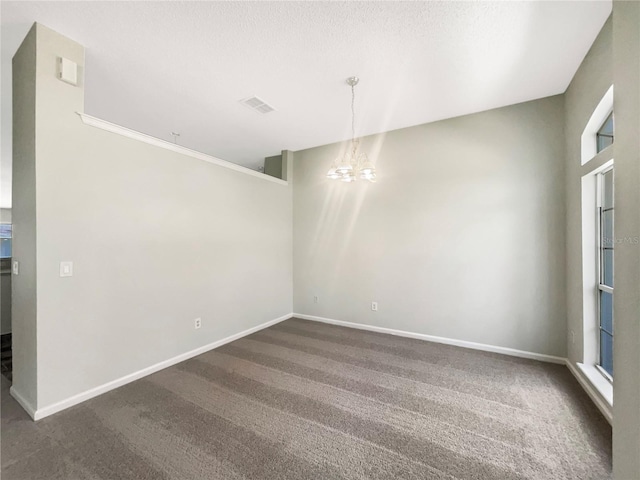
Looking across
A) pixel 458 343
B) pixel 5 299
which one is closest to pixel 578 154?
pixel 458 343

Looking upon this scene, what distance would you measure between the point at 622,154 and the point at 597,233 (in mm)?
1955

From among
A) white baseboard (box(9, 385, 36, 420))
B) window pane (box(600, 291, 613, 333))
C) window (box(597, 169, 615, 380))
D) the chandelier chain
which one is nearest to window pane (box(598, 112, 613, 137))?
window (box(597, 169, 615, 380))

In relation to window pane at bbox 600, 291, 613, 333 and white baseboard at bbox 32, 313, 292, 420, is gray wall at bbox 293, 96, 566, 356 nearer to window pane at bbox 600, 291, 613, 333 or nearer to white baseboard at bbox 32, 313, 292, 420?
window pane at bbox 600, 291, 613, 333

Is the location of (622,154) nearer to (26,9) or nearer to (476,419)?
(476,419)

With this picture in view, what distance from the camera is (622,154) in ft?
3.51

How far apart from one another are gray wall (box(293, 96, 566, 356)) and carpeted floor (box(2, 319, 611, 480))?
687 millimetres

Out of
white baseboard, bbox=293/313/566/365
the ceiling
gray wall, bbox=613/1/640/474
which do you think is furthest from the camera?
white baseboard, bbox=293/313/566/365

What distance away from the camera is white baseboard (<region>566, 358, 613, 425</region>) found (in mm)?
1941

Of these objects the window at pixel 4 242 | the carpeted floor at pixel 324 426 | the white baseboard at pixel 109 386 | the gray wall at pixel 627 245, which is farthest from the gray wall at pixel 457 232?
the window at pixel 4 242

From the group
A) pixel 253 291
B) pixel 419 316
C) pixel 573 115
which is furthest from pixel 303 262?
pixel 573 115

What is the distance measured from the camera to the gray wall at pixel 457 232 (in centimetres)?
300

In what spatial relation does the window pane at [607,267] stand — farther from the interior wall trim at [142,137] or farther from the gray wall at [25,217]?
the gray wall at [25,217]

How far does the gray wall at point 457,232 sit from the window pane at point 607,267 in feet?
1.81

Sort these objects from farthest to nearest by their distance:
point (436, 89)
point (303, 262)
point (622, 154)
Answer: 1. point (303, 262)
2. point (436, 89)
3. point (622, 154)
